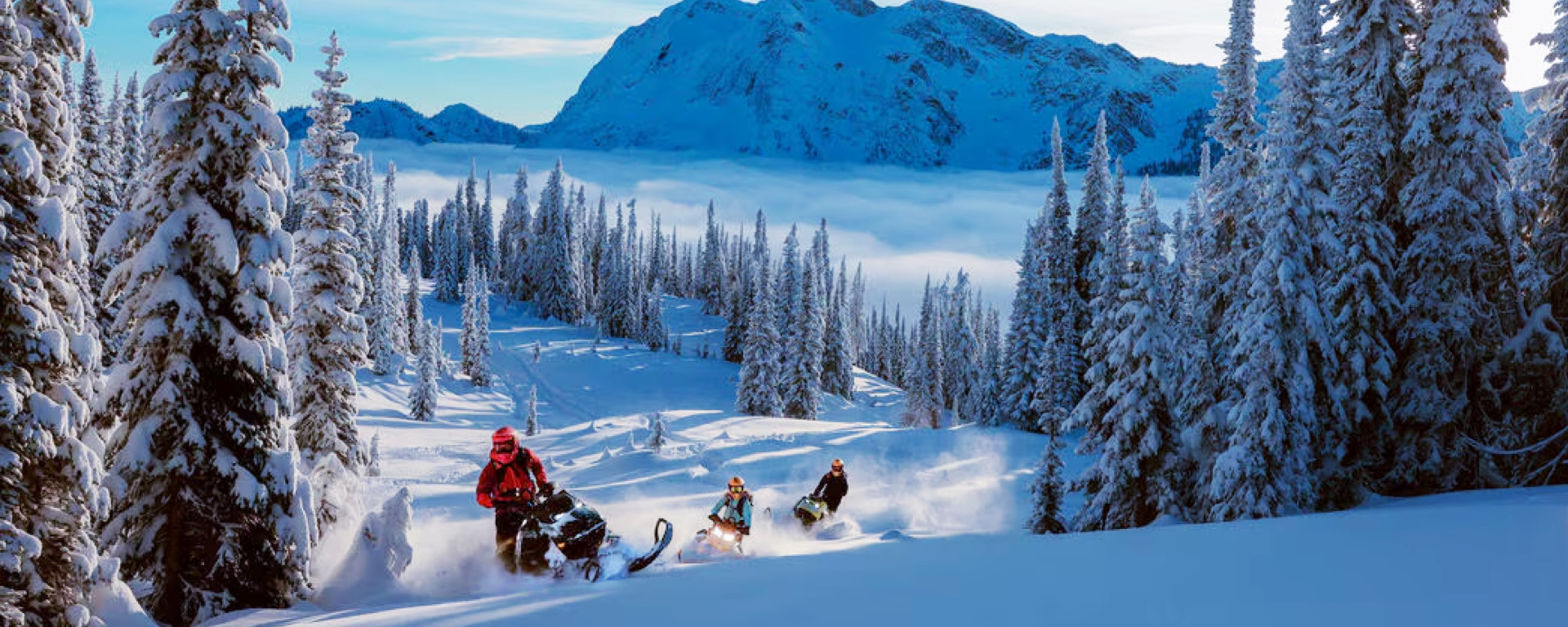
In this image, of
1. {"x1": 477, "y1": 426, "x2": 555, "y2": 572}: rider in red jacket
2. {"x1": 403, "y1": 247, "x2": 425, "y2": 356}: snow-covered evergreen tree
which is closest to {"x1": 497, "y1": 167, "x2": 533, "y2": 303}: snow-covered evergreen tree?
{"x1": 403, "y1": 247, "x2": 425, "y2": 356}: snow-covered evergreen tree

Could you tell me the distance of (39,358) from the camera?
9.07 m

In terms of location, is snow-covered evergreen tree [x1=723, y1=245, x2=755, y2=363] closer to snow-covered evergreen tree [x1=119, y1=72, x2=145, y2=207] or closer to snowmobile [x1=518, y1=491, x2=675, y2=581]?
snow-covered evergreen tree [x1=119, y1=72, x2=145, y2=207]

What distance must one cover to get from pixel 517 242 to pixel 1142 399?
121m

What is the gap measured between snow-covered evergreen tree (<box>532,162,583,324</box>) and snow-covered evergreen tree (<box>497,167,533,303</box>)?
535 centimetres

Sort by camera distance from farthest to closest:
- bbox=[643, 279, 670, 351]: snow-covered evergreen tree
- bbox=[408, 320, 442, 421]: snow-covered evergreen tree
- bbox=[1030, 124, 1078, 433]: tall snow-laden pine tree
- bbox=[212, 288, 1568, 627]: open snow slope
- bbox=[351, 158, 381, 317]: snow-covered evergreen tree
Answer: bbox=[643, 279, 670, 351]: snow-covered evergreen tree
bbox=[408, 320, 442, 421]: snow-covered evergreen tree
bbox=[351, 158, 381, 317]: snow-covered evergreen tree
bbox=[1030, 124, 1078, 433]: tall snow-laden pine tree
bbox=[212, 288, 1568, 627]: open snow slope

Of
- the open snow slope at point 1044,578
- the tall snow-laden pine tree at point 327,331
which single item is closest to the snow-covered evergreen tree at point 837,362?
the open snow slope at point 1044,578

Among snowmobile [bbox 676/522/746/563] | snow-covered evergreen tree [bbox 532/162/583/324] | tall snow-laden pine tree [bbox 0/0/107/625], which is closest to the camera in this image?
tall snow-laden pine tree [bbox 0/0/107/625]

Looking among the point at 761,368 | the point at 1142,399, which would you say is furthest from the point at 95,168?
the point at 1142,399

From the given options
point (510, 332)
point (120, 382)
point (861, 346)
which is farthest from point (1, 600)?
point (861, 346)

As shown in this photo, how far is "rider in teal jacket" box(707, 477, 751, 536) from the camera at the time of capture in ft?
56.4

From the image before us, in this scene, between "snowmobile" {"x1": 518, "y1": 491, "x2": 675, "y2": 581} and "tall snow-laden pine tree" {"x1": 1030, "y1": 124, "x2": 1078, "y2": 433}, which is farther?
"tall snow-laden pine tree" {"x1": 1030, "y1": 124, "x2": 1078, "y2": 433}

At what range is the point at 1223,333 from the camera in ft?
71.7

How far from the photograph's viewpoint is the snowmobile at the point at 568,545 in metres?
12.9

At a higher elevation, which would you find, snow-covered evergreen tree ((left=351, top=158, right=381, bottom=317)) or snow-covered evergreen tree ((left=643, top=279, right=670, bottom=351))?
snow-covered evergreen tree ((left=351, top=158, right=381, bottom=317))
